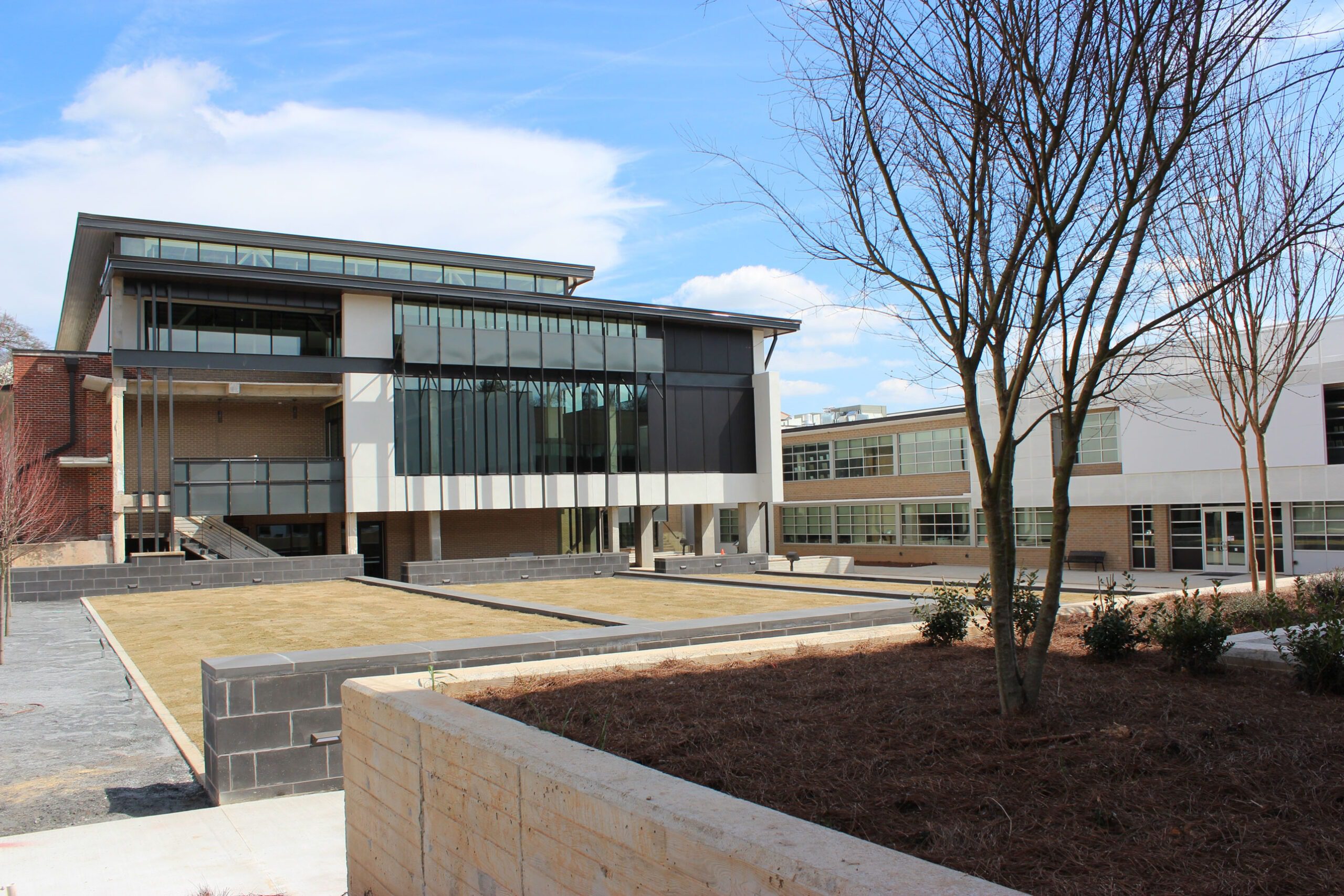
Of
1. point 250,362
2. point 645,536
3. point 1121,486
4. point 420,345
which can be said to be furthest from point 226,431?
point 1121,486

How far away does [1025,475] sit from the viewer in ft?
126

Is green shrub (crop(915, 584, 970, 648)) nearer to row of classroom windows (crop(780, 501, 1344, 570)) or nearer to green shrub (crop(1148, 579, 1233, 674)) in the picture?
green shrub (crop(1148, 579, 1233, 674))

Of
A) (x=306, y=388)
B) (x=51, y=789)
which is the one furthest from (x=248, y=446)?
(x=51, y=789)

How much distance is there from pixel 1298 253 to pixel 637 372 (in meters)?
25.3

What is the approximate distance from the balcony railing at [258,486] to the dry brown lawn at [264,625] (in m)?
5.01

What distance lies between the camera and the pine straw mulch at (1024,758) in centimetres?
352

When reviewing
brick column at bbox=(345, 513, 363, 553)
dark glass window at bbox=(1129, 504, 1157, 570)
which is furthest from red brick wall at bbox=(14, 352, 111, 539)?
dark glass window at bbox=(1129, 504, 1157, 570)

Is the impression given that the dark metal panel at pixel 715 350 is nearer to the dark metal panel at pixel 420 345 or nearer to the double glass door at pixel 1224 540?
the dark metal panel at pixel 420 345

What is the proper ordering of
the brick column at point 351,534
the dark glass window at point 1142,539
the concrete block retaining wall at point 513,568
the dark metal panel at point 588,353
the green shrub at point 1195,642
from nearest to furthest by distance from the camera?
the green shrub at point 1195,642 < the concrete block retaining wall at point 513,568 < the brick column at point 351,534 < the dark glass window at point 1142,539 < the dark metal panel at point 588,353

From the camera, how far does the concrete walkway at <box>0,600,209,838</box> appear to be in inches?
308

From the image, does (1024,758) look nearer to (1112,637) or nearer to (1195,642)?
(1195,642)

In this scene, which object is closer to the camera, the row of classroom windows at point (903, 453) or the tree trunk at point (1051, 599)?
the tree trunk at point (1051, 599)

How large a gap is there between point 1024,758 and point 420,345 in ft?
95.9

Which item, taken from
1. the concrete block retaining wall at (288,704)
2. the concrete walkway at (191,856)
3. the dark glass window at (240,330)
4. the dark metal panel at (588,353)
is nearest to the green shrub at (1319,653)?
the concrete block retaining wall at (288,704)
